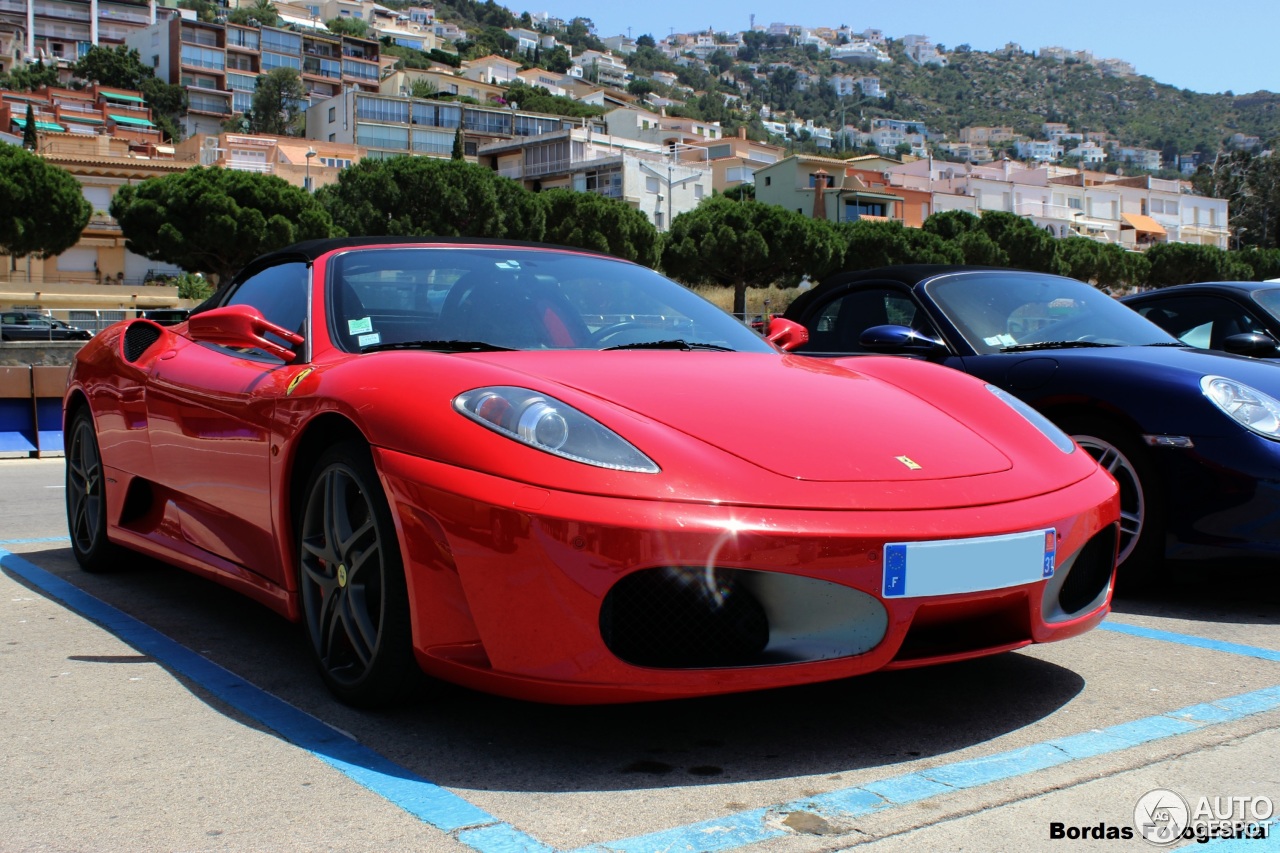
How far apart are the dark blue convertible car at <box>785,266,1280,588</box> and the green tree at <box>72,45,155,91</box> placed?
124 meters

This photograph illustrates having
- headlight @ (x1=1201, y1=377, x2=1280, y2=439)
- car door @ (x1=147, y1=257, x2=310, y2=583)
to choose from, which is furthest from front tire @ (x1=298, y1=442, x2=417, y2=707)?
headlight @ (x1=1201, y1=377, x2=1280, y2=439)

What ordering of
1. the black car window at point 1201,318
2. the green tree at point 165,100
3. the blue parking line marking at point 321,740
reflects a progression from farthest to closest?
the green tree at point 165,100 → the black car window at point 1201,318 → the blue parking line marking at point 321,740

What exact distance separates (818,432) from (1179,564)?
214 cm

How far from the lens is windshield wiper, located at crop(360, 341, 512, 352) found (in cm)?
323

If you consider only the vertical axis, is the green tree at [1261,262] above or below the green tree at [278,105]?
below

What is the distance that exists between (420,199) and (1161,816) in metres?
52.2

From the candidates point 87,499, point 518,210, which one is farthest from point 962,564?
point 518,210

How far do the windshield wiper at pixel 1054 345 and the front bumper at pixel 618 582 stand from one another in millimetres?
2512

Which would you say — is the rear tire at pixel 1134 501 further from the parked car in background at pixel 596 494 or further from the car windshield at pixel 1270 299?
the car windshield at pixel 1270 299

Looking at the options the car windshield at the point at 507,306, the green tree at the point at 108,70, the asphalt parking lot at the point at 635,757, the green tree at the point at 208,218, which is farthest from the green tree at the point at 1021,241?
the green tree at the point at 108,70

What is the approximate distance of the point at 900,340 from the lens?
4.92 m

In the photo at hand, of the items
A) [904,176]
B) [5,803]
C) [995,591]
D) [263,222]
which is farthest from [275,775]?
[904,176]

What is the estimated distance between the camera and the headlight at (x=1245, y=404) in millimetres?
4086

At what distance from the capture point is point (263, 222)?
167 ft
